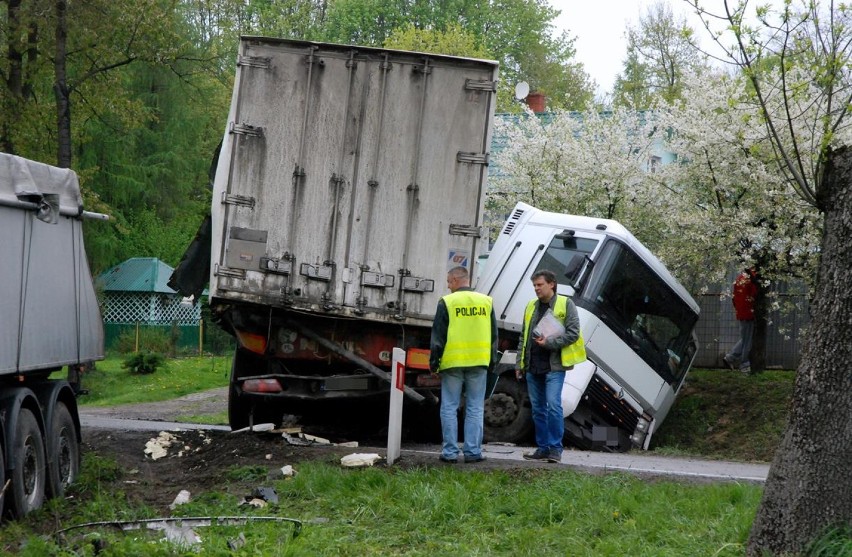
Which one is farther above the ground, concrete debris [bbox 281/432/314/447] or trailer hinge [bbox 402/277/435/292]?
trailer hinge [bbox 402/277/435/292]

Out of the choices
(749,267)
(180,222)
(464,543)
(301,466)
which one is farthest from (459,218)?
(180,222)

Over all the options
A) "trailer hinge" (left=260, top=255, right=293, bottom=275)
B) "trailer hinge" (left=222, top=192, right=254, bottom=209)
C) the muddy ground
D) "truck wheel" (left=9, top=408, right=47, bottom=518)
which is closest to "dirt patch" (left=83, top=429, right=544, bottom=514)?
the muddy ground

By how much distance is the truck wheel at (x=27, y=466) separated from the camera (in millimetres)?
7695

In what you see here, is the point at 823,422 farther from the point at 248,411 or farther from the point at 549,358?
the point at 248,411

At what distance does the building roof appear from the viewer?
36969 millimetres

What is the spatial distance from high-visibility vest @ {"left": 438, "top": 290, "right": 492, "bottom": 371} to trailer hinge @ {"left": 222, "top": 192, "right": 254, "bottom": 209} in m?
2.30

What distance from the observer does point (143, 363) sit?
2753 centimetres

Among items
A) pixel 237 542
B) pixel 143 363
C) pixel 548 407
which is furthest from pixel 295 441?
pixel 143 363

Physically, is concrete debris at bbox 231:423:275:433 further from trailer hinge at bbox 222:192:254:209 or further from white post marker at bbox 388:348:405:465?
trailer hinge at bbox 222:192:254:209

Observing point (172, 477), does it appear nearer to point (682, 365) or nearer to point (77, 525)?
point (77, 525)

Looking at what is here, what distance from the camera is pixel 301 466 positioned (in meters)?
9.52

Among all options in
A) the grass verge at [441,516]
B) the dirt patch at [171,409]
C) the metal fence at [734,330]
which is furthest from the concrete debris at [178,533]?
the metal fence at [734,330]

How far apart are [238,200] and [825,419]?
21.4ft

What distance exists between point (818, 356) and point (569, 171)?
15.3 meters
